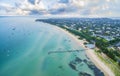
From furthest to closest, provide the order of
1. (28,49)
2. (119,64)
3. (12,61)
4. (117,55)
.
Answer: (28,49), (117,55), (12,61), (119,64)

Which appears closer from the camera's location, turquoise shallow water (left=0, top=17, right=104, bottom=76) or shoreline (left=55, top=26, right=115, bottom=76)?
shoreline (left=55, top=26, right=115, bottom=76)

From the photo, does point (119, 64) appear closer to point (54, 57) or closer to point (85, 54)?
point (85, 54)

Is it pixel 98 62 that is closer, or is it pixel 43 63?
pixel 98 62

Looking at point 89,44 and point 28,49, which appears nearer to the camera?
point 28,49

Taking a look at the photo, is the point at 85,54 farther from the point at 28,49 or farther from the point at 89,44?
the point at 28,49

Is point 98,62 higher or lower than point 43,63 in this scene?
higher

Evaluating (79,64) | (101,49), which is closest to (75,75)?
(79,64)

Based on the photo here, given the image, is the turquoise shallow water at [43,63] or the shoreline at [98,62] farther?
the turquoise shallow water at [43,63]

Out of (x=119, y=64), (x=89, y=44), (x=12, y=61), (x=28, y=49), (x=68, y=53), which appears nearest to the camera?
(x=119, y=64)

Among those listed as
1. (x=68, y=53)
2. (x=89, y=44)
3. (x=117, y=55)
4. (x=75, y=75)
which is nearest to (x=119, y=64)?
(x=117, y=55)
